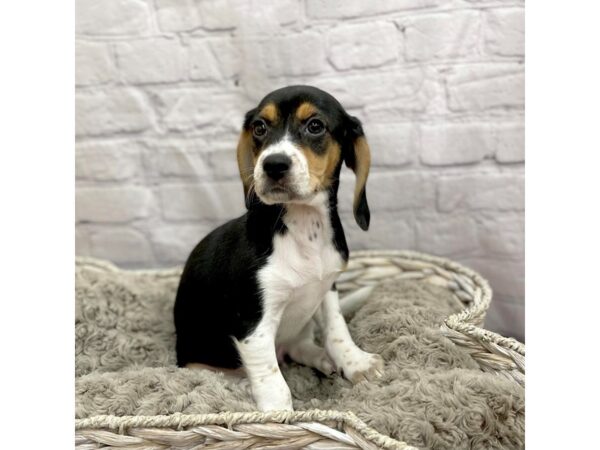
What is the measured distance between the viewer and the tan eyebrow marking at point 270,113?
2076 millimetres

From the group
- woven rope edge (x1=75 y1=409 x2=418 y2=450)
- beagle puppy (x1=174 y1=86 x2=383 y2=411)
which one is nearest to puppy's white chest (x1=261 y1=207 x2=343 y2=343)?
beagle puppy (x1=174 y1=86 x2=383 y2=411)

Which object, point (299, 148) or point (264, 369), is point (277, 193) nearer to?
point (299, 148)

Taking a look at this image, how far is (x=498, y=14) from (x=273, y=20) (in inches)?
43.0

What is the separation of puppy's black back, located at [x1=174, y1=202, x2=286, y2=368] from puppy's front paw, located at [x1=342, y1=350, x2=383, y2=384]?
0.43m

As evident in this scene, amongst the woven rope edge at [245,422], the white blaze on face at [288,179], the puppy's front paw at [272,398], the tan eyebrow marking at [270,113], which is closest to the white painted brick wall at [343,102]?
the tan eyebrow marking at [270,113]

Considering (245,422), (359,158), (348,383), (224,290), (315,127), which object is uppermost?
(315,127)

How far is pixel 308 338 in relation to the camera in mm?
2635

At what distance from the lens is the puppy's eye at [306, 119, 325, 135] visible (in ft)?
6.77

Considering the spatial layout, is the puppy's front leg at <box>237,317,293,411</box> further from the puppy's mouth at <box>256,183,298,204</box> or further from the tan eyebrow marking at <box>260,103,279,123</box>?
the tan eyebrow marking at <box>260,103,279,123</box>

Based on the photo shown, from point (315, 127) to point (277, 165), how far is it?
28 centimetres

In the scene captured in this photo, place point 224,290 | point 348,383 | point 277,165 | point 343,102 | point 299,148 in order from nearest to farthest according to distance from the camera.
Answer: point 277,165
point 299,148
point 224,290
point 348,383
point 343,102

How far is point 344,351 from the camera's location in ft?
7.69

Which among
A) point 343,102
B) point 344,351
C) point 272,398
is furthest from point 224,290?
point 343,102

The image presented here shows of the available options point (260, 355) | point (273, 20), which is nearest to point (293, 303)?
point (260, 355)
